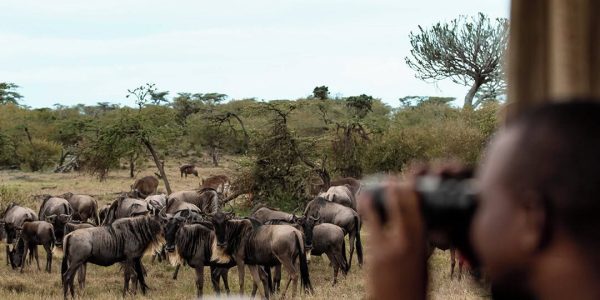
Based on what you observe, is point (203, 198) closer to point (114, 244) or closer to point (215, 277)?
point (114, 244)

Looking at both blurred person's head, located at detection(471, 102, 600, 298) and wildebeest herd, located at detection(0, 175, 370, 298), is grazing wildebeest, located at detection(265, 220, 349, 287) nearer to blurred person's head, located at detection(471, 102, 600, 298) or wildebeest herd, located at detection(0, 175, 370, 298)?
wildebeest herd, located at detection(0, 175, 370, 298)

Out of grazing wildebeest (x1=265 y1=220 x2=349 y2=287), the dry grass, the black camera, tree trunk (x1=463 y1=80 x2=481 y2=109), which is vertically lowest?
the dry grass

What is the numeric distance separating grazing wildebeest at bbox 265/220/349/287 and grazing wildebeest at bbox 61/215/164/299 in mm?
1783

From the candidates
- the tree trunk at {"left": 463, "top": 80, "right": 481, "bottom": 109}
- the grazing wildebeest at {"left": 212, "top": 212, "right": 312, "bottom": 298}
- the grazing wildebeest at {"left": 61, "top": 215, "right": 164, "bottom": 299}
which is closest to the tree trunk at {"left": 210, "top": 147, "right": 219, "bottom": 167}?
the tree trunk at {"left": 463, "top": 80, "right": 481, "bottom": 109}

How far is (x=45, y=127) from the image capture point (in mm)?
45969

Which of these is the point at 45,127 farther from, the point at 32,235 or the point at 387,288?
the point at 387,288

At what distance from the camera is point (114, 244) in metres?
12.3

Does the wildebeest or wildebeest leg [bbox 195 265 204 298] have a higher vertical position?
the wildebeest

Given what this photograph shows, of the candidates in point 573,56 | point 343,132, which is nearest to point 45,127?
point 343,132

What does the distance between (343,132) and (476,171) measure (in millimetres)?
25147

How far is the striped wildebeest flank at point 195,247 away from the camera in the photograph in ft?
39.0

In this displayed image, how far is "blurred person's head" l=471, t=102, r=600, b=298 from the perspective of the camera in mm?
→ 549

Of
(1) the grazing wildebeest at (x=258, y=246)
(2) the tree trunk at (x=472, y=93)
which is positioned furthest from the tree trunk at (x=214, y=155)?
(1) the grazing wildebeest at (x=258, y=246)

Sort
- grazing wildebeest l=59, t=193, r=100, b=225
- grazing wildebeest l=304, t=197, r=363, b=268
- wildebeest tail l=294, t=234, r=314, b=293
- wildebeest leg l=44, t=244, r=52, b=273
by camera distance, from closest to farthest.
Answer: wildebeest tail l=294, t=234, r=314, b=293, wildebeest leg l=44, t=244, r=52, b=273, grazing wildebeest l=304, t=197, r=363, b=268, grazing wildebeest l=59, t=193, r=100, b=225
